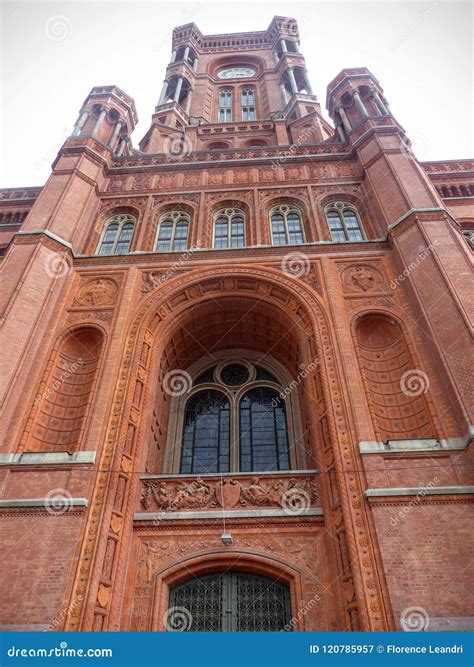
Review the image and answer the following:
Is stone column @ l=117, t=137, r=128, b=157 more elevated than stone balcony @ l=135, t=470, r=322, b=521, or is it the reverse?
stone column @ l=117, t=137, r=128, b=157

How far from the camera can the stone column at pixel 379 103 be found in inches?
776

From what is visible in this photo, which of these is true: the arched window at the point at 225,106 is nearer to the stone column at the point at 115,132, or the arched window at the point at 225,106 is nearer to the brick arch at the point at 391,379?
the stone column at the point at 115,132

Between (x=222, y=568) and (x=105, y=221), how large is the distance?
12933 millimetres

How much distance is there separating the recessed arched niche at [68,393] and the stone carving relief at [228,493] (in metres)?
2.19

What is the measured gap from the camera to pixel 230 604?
373 inches

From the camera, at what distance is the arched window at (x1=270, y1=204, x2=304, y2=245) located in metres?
16.3

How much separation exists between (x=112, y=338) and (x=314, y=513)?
6.89m

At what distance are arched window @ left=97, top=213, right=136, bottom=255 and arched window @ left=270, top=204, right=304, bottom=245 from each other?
5.28m

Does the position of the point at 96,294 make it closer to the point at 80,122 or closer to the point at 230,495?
the point at 230,495

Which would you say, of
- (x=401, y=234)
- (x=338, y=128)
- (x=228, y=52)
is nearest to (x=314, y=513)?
(x=401, y=234)

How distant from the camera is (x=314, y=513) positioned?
9.98 m

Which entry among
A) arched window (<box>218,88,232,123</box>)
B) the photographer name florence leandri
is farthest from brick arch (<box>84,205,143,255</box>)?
arched window (<box>218,88,232,123</box>)

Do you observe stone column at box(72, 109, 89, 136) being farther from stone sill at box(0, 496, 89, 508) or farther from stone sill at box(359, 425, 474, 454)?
stone sill at box(359, 425, 474, 454)

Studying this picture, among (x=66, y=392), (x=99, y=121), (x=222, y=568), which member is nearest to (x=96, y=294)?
(x=66, y=392)
